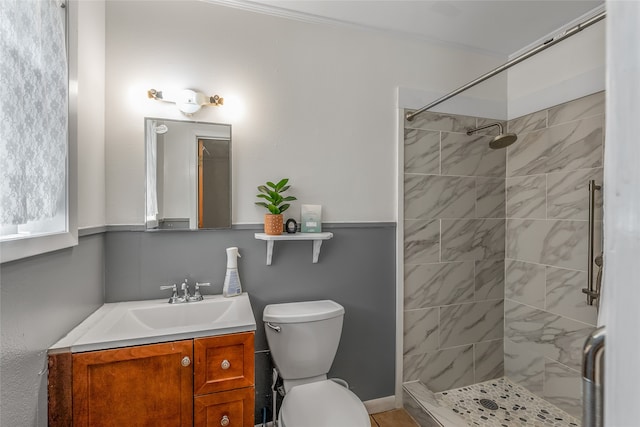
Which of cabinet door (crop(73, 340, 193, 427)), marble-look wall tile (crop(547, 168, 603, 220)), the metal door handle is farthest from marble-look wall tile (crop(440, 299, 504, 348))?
the metal door handle

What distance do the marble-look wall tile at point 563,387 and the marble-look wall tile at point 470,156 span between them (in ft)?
4.66

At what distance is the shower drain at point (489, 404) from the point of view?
83.0 inches

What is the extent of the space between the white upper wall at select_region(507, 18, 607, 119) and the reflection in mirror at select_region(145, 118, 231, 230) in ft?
7.21

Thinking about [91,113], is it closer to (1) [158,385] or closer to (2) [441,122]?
(1) [158,385]

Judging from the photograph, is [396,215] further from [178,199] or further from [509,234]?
[178,199]

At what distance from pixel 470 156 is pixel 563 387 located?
66.2 inches

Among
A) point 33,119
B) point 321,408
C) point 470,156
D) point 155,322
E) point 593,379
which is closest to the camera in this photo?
point 593,379

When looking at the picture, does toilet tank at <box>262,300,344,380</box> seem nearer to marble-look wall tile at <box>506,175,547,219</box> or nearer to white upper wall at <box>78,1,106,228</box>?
white upper wall at <box>78,1,106,228</box>

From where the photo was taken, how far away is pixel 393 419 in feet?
6.61

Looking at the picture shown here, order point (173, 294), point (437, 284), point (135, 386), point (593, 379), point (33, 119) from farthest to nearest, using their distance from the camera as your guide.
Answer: point (437, 284) < point (173, 294) < point (135, 386) < point (33, 119) < point (593, 379)

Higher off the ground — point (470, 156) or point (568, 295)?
point (470, 156)

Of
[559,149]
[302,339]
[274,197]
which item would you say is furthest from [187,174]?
[559,149]

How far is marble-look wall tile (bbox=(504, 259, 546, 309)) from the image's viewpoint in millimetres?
2203

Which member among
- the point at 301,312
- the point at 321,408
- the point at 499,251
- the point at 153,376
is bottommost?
the point at 321,408
